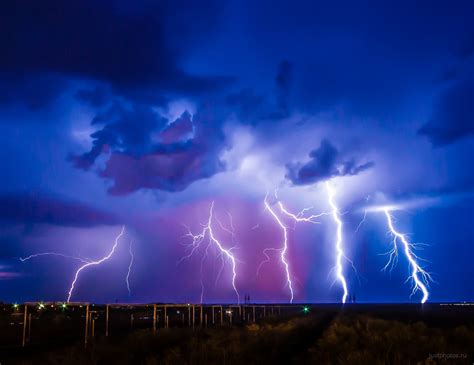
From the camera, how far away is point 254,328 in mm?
24578

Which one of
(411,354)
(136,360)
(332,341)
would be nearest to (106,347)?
(136,360)

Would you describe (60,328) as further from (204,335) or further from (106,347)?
(106,347)

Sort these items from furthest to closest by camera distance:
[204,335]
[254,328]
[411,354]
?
1. [254,328]
2. [204,335]
3. [411,354]

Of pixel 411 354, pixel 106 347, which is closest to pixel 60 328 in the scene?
pixel 106 347

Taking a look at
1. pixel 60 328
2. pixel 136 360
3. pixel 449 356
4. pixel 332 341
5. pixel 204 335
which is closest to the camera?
pixel 449 356

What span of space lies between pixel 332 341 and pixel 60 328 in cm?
2405

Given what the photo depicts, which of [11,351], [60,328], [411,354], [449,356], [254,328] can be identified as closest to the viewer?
[449,356]

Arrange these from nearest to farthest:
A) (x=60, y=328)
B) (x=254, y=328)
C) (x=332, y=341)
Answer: (x=332, y=341) → (x=254, y=328) → (x=60, y=328)

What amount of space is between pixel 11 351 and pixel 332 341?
1188cm

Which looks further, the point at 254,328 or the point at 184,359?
the point at 254,328

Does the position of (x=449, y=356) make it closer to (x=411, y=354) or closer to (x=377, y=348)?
(x=411, y=354)

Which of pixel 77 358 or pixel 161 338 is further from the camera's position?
pixel 161 338

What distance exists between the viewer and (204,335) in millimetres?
22859

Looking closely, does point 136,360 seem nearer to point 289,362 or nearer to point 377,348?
point 289,362
